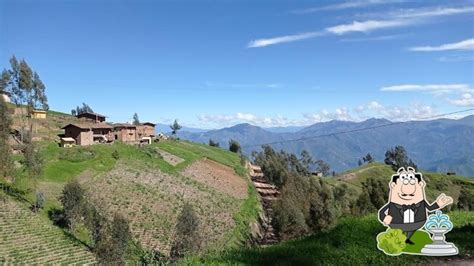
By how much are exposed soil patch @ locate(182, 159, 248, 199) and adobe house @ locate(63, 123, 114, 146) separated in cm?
2000

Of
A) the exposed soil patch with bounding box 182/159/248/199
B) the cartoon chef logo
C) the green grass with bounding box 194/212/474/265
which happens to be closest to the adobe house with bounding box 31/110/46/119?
the exposed soil patch with bounding box 182/159/248/199

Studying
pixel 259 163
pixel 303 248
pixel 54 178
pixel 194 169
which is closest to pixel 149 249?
pixel 54 178

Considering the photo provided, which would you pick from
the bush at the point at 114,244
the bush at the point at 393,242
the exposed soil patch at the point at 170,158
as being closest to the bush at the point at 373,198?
the bush at the point at 114,244

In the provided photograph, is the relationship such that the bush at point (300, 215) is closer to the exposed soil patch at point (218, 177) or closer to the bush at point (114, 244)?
the exposed soil patch at point (218, 177)

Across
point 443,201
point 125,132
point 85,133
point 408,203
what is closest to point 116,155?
point 85,133

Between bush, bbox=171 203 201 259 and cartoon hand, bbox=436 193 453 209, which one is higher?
cartoon hand, bbox=436 193 453 209

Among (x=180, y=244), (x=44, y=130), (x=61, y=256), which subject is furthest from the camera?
(x=44, y=130)

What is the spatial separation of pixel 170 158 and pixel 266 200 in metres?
21.3

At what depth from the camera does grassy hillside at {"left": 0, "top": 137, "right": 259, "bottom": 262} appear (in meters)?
47.9

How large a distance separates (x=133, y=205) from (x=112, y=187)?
18.8ft

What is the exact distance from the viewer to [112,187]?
193 ft

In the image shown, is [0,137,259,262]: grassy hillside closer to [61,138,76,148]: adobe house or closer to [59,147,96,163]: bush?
[59,147,96,163]: bush

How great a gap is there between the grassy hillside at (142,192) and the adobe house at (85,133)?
5.46m

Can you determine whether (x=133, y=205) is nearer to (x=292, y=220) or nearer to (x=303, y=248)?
(x=292, y=220)
